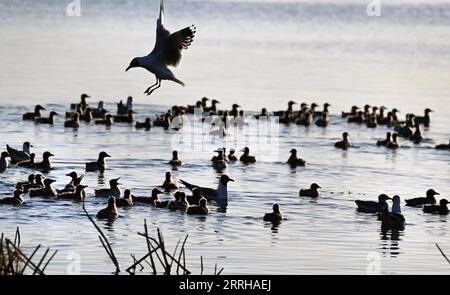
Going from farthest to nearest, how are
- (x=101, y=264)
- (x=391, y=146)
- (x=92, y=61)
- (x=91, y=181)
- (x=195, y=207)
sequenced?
(x=92, y=61), (x=391, y=146), (x=91, y=181), (x=195, y=207), (x=101, y=264)

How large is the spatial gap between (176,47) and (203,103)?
17406 mm

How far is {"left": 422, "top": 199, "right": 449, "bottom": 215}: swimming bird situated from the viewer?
17906mm

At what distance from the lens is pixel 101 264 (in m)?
12.8

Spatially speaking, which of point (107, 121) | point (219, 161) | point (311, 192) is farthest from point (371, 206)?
point (107, 121)

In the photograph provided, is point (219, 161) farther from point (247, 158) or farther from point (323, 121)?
point (323, 121)

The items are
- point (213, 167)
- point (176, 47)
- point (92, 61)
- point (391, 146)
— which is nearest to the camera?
point (176, 47)

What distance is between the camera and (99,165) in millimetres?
20812

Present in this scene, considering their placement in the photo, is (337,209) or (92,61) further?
(92,61)

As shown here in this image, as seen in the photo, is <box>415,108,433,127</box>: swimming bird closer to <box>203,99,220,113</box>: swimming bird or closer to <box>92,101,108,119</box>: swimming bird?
<box>203,99,220,113</box>: swimming bird

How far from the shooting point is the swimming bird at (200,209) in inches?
664

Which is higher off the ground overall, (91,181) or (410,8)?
(410,8)

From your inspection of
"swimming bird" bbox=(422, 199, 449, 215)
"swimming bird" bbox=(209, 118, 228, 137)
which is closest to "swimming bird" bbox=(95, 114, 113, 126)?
"swimming bird" bbox=(209, 118, 228, 137)

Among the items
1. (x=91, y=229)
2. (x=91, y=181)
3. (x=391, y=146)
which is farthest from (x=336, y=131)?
(x=91, y=229)

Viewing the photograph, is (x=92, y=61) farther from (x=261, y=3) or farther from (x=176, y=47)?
(x=261, y=3)
